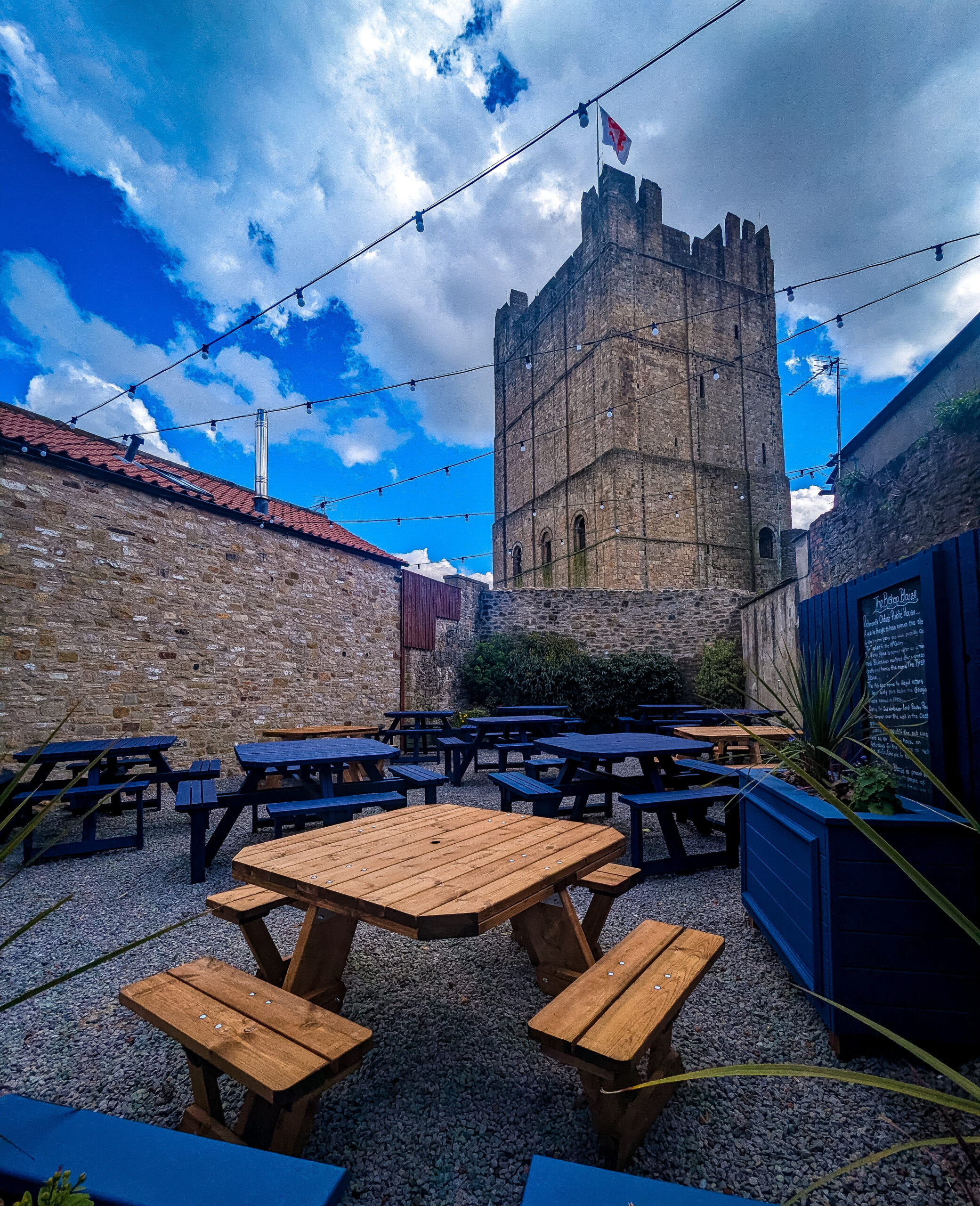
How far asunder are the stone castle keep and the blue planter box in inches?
594

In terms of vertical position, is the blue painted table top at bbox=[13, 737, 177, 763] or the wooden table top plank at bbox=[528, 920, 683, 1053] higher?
the blue painted table top at bbox=[13, 737, 177, 763]

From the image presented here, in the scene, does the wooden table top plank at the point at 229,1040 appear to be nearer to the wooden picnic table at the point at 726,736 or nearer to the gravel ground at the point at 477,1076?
the gravel ground at the point at 477,1076

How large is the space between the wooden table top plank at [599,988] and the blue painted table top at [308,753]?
7.91ft

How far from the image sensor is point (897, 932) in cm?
171

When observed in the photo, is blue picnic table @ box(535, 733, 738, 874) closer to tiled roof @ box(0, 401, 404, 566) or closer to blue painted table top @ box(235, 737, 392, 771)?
blue painted table top @ box(235, 737, 392, 771)

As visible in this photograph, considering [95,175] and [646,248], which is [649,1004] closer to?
[95,175]

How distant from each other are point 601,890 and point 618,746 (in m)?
1.90

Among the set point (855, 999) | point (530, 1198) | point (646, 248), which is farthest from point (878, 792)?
point (646, 248)

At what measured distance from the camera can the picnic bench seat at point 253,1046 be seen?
3.76 ft

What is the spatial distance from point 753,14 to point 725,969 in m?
5.65

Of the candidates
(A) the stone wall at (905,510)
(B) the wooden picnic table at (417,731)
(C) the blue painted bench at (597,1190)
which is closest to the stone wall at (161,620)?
(B) the wooden picnic table at (417,731)

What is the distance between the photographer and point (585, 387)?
18047mm

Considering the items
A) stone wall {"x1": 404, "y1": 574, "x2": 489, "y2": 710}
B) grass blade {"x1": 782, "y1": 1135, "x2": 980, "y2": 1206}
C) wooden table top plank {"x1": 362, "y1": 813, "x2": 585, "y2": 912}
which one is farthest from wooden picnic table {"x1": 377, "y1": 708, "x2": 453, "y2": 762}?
grass blade {"x1": 782, "y1": 1135, "x2": 980, "y2": 1206}

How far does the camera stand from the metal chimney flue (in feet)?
30.0
